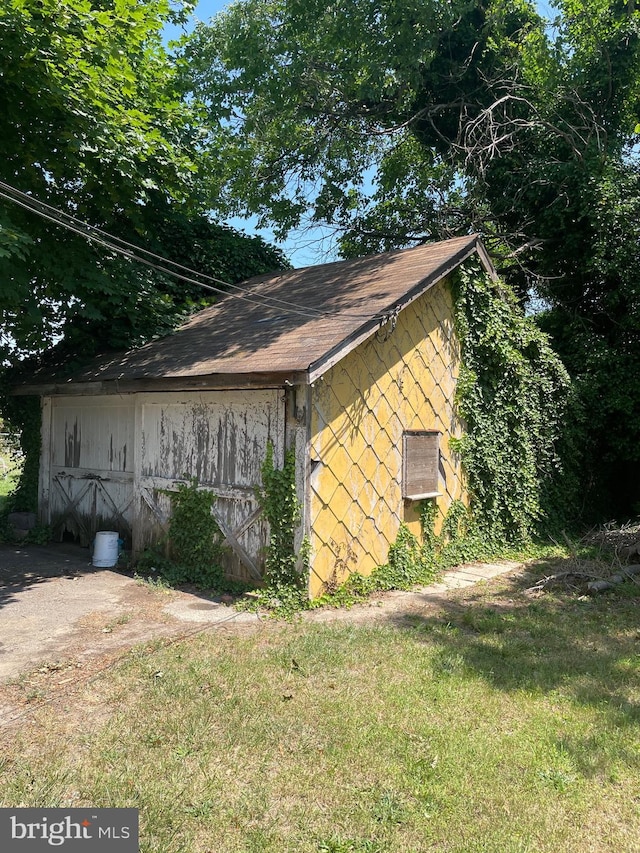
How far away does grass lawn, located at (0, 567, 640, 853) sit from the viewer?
3.27 m

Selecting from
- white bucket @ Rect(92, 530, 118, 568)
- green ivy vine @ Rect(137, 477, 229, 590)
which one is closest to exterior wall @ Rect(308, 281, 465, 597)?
green ivy vine @ Rect(137, 477, 229, 590)

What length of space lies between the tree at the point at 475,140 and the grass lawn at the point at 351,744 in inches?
331

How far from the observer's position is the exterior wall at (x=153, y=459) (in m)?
7.76

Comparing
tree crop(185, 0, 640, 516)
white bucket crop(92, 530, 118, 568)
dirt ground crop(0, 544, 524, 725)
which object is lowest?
dirt ground crop(0, 544, 524, 725)

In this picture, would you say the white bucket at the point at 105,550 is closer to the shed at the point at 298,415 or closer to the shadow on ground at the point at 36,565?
the shadow on ground at the point at 36,565

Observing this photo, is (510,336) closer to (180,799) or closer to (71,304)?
A: (71,304)

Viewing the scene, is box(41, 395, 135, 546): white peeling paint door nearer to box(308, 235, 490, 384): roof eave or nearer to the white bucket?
the white bucket

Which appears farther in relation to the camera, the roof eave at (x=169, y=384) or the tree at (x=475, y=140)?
the tree at (x=475, y=140)

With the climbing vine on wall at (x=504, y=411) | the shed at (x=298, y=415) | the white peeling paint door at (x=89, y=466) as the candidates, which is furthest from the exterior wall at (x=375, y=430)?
the white peeling paint door at (x=89, y=466)

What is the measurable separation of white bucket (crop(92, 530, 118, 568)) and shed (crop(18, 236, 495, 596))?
13.2 inches

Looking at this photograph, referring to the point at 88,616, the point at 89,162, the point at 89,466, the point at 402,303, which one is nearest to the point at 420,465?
the point at 402,303

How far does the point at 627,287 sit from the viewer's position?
1293 cm

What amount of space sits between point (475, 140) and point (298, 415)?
502 inches

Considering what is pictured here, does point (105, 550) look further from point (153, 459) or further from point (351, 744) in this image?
point (351, 744)
